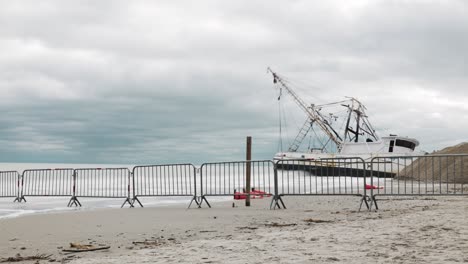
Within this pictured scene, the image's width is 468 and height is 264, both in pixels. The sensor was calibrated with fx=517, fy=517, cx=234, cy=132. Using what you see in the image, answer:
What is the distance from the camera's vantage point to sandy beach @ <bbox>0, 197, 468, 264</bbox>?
551 cm

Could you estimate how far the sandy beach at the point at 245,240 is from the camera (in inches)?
217

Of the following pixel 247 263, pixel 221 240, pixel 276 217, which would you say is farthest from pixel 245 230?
pixel 247 263

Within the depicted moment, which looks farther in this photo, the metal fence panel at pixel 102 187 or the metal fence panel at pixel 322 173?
the metal fence panel at pixel 102 187

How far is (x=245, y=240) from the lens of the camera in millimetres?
6953

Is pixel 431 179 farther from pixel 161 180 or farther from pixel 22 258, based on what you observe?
pixel 22 258

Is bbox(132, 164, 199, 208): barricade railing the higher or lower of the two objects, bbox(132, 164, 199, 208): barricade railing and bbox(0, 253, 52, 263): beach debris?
the higher

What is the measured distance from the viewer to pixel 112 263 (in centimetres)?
560

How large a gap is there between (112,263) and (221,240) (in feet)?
6.16

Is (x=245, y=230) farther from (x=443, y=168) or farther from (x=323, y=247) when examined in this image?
(x=443, y=168)

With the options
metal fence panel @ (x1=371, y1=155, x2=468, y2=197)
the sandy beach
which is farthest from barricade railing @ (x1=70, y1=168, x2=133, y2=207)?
metal fence panel @ (x1=371, y1=155, x2=468, y2=197)

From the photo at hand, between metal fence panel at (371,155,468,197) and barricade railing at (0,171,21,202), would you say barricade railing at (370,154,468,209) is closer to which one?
metal fence panel at (371,155,468,197)

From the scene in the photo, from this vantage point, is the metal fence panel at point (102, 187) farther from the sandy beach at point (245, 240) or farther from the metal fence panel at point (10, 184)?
the sandy beach at point (245, 240)

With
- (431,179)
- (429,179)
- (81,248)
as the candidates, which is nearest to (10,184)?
(81,248)

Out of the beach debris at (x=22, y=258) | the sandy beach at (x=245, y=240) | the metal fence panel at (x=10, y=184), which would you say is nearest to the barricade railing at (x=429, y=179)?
the sandy beach at (x=245, y=240)
